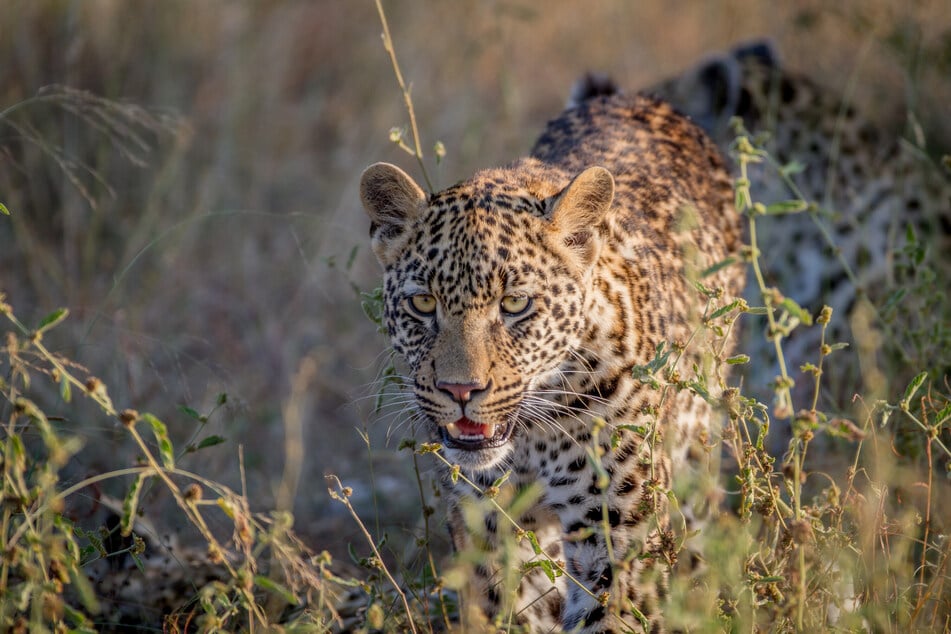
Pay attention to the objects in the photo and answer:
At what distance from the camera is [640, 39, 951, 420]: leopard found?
7.91 metres

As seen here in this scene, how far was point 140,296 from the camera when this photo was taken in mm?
8781

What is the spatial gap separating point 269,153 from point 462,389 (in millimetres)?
6941

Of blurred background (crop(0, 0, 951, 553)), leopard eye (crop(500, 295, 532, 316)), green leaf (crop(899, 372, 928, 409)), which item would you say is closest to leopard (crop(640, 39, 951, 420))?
blurred background (crop(0, 0, 951, 553))

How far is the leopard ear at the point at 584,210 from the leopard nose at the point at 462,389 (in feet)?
2.51

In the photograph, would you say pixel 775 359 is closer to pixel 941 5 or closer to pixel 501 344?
pixel 501 344

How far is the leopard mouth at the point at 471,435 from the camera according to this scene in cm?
482

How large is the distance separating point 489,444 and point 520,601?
112 cm

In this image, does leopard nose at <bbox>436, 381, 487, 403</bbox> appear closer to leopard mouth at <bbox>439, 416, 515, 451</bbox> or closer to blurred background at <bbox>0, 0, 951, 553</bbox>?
leopard mouth at <bbox>439, 416, 515, 451</bbox>

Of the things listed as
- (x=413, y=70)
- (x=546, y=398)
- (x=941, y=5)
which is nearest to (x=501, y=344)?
(x=546, y=398)

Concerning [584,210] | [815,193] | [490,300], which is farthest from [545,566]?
[815,193]

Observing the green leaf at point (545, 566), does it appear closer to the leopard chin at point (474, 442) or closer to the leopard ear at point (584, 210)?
the leopard chin at point (474, 442)

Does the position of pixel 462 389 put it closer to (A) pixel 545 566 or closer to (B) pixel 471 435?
(B) pixel 471 435

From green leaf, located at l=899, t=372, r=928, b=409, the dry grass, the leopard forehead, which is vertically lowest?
the dry grass

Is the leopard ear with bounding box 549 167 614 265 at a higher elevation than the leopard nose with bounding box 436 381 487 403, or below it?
higher
